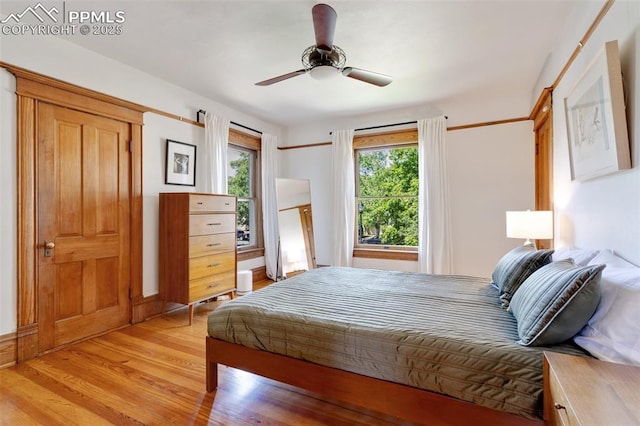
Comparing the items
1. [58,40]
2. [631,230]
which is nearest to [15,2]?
[58,40]

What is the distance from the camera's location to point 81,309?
2721 millimetres

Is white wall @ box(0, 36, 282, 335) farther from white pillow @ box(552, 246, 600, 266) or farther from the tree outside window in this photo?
white pillow @ box(552, 246, 600, 266)

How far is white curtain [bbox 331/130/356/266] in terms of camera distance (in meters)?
4.64

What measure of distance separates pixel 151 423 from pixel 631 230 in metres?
2.63

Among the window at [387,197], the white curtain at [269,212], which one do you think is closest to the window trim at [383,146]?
the window at [387,197]

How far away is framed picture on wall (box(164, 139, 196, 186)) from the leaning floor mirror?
1.28m

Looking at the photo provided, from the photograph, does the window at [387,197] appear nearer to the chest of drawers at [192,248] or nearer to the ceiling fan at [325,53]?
the ceiling fan at [325,53]

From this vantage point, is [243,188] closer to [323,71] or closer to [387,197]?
[387,197]

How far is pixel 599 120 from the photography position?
1620 millimetres

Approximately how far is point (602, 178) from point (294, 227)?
11.8ft

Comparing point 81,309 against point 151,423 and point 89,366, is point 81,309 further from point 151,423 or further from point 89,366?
point 151,423

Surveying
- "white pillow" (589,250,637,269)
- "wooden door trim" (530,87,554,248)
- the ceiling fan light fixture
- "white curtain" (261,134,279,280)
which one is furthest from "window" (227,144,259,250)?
"white pillow" (589,250,637,269)

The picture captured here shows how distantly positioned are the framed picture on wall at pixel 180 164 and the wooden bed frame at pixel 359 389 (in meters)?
2.22

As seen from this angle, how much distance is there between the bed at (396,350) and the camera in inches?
49.7
